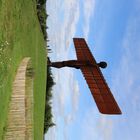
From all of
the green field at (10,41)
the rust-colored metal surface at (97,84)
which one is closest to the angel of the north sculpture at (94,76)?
the rust-colored metal surface at (97,84)

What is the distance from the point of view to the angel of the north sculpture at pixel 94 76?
85.7ft

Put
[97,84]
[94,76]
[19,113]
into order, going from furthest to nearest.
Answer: [94,76] → [97,84] → [19,113]

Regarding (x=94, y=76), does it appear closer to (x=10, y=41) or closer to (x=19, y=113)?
(x=19, y=113)

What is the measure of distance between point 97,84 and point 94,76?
1.39 meters

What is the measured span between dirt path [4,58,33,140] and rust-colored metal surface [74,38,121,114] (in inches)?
148

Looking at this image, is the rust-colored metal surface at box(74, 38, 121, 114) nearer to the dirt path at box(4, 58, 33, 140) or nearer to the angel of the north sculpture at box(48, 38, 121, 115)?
the angel of the north sculpture at box(48, 38, 121, 115)

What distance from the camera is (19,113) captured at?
2461cm

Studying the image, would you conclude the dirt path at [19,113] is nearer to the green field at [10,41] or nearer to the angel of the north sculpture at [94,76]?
the green field at [10,41]

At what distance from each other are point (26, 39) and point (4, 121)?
10.9m

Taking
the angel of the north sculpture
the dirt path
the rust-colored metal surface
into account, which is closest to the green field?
the dirt path

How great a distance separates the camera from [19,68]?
85.3 ft

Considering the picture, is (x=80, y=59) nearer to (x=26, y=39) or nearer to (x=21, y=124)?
(x=26, y=39)

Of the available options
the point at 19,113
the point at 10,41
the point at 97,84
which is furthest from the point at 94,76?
the point at 10,41

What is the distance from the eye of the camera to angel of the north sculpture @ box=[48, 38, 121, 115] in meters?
26.1
